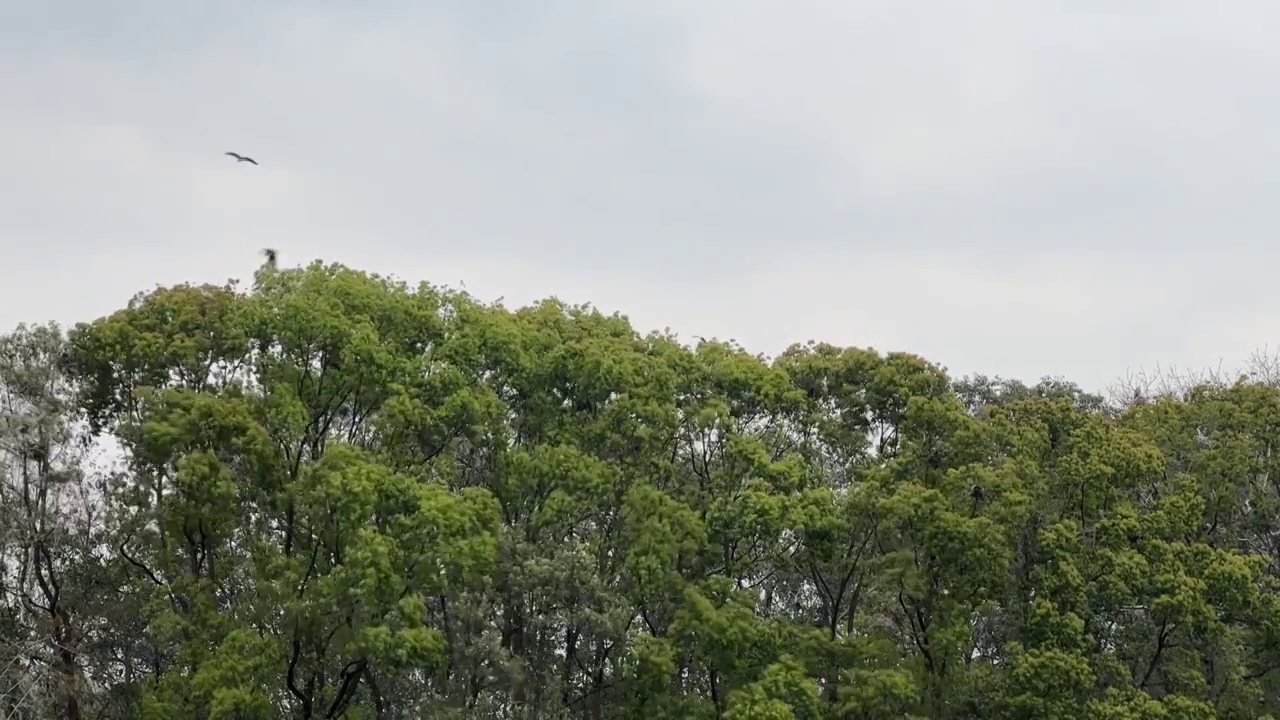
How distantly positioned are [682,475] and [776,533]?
2.68 meters

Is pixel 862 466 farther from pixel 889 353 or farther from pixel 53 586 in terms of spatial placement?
→ pixel 53 586

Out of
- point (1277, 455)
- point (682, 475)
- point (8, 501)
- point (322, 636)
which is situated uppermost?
point (1277, 455)

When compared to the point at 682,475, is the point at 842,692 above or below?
below

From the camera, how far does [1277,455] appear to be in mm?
27344

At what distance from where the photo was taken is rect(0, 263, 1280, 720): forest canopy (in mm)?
24719

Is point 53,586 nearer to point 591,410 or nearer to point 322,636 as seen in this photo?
point 322,636

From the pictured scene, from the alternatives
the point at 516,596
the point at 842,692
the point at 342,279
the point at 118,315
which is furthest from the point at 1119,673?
the point at 118,315

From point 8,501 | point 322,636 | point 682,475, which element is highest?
point 682,475

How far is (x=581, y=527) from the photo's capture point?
90.8ft

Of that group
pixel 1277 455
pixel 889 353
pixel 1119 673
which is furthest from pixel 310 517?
pixel 1277 455

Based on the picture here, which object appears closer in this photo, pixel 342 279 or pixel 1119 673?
pixel 1119 673

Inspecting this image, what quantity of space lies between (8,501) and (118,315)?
4241 millimetres

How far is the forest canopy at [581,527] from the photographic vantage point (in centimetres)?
2472

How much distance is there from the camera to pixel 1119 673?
24.9 meters
